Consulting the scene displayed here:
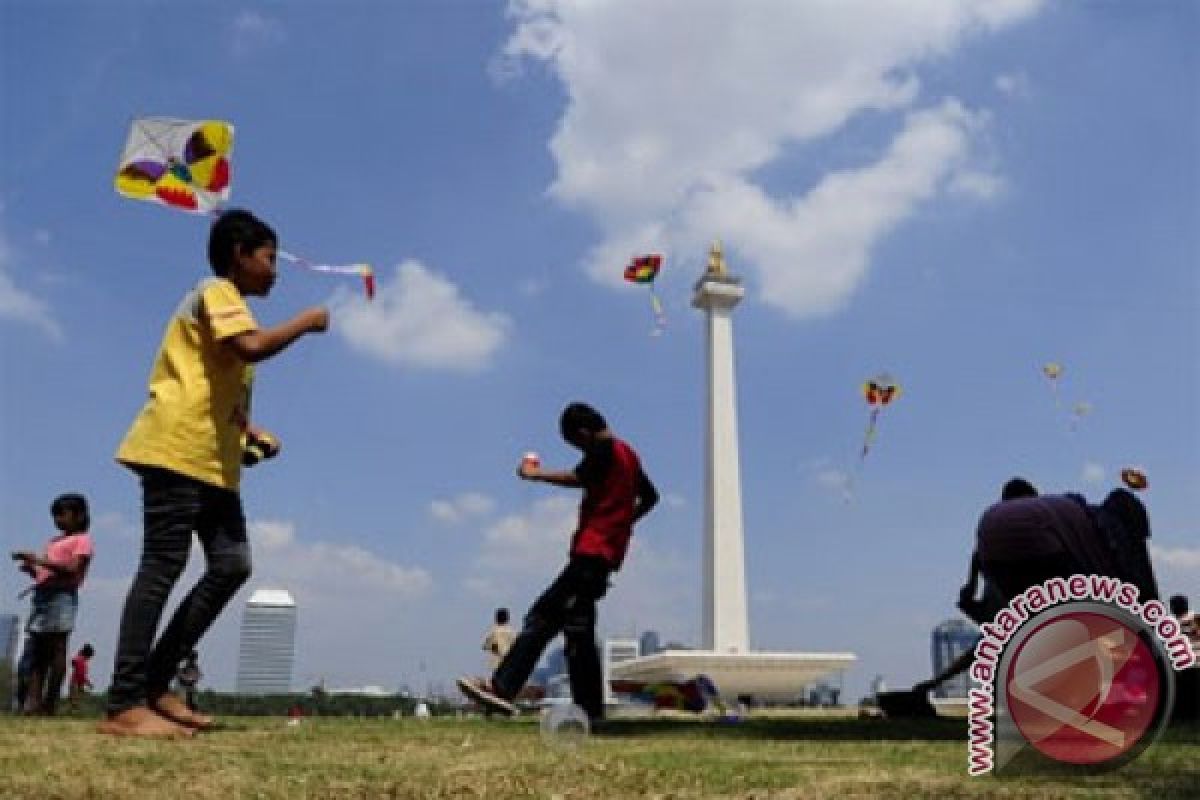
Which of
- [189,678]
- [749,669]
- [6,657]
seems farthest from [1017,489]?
[749,669]

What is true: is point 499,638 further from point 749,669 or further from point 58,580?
point 749,669

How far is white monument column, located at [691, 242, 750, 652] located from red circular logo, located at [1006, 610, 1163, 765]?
3698 centimetres

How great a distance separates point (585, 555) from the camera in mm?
5938

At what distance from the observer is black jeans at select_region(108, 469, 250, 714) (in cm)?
420

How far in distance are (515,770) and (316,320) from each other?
2.07 metres

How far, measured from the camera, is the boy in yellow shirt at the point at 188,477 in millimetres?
4207

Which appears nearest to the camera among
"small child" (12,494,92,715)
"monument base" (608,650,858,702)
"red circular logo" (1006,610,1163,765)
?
"red circular logo" (1006,610,1163,765)

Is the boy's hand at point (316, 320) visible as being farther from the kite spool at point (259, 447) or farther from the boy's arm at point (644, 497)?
the boy's arm at point (644, 497)

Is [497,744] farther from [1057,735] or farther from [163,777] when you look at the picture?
[1057,735]

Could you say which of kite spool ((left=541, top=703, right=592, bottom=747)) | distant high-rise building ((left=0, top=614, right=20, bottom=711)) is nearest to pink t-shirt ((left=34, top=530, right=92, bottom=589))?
kite spool ((left=541, top=703, right=592, bottom=747))

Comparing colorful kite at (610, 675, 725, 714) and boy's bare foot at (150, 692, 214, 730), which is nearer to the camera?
boy's bare foot at (150, 692, 214, 730)

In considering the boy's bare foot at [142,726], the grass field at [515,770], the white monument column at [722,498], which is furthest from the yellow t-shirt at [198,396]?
the white monument column at [722,498]

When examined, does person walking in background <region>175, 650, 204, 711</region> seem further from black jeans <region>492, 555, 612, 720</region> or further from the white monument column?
the white monument column

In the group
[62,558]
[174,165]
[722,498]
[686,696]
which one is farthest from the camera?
[722,498]
